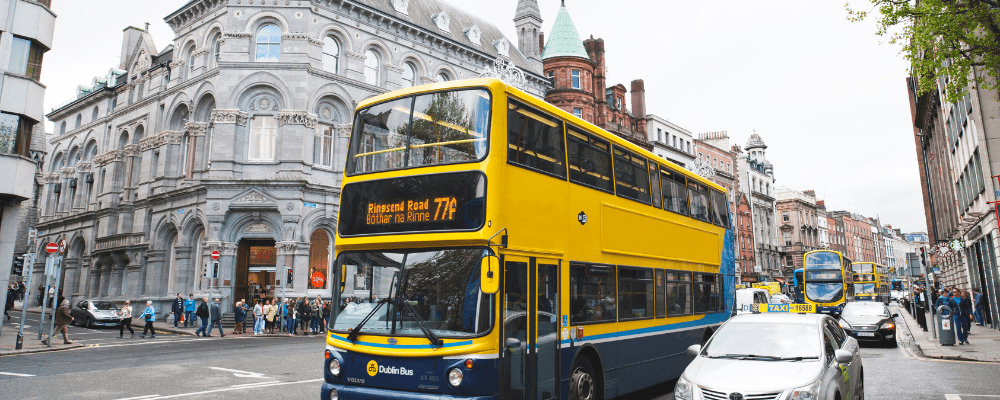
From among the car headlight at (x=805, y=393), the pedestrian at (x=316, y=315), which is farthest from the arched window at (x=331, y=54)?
the car headlight at (x=805, y=393)

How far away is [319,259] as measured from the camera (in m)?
31.0

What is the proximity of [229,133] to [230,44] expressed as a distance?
4501 mm

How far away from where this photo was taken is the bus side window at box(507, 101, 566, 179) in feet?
24.4

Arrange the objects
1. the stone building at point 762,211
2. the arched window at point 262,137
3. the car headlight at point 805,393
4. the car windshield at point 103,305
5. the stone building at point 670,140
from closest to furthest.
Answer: the car headlight at point 805,393, the car windshield at point 103,305, the arched window at point 262,137, the stone building at point 670,140, the stone building at point 762,211

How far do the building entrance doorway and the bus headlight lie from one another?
26.0 m

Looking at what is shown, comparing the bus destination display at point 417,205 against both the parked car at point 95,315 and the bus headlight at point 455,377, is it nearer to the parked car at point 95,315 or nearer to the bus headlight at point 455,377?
the bus headlight at point 455,377

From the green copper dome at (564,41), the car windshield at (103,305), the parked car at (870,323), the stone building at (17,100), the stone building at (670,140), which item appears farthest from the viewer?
the stone building at (670,140)

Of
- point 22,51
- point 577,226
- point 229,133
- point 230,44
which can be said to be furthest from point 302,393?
point 230,44

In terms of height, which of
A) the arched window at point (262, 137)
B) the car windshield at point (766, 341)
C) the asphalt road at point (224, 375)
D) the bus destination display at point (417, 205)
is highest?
the arched window at point (262, 137)

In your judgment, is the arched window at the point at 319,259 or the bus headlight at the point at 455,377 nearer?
the bus headlight at the point at 455,377

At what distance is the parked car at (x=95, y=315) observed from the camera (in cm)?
2895

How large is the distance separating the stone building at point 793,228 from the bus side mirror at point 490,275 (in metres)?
84.0

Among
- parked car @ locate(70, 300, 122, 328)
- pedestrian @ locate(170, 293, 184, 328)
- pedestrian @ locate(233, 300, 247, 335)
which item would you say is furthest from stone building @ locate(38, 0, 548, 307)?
pedestrian @ locate(233, 300, 247, 335)

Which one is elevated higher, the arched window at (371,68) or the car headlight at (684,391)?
the arched window at (371,68)
